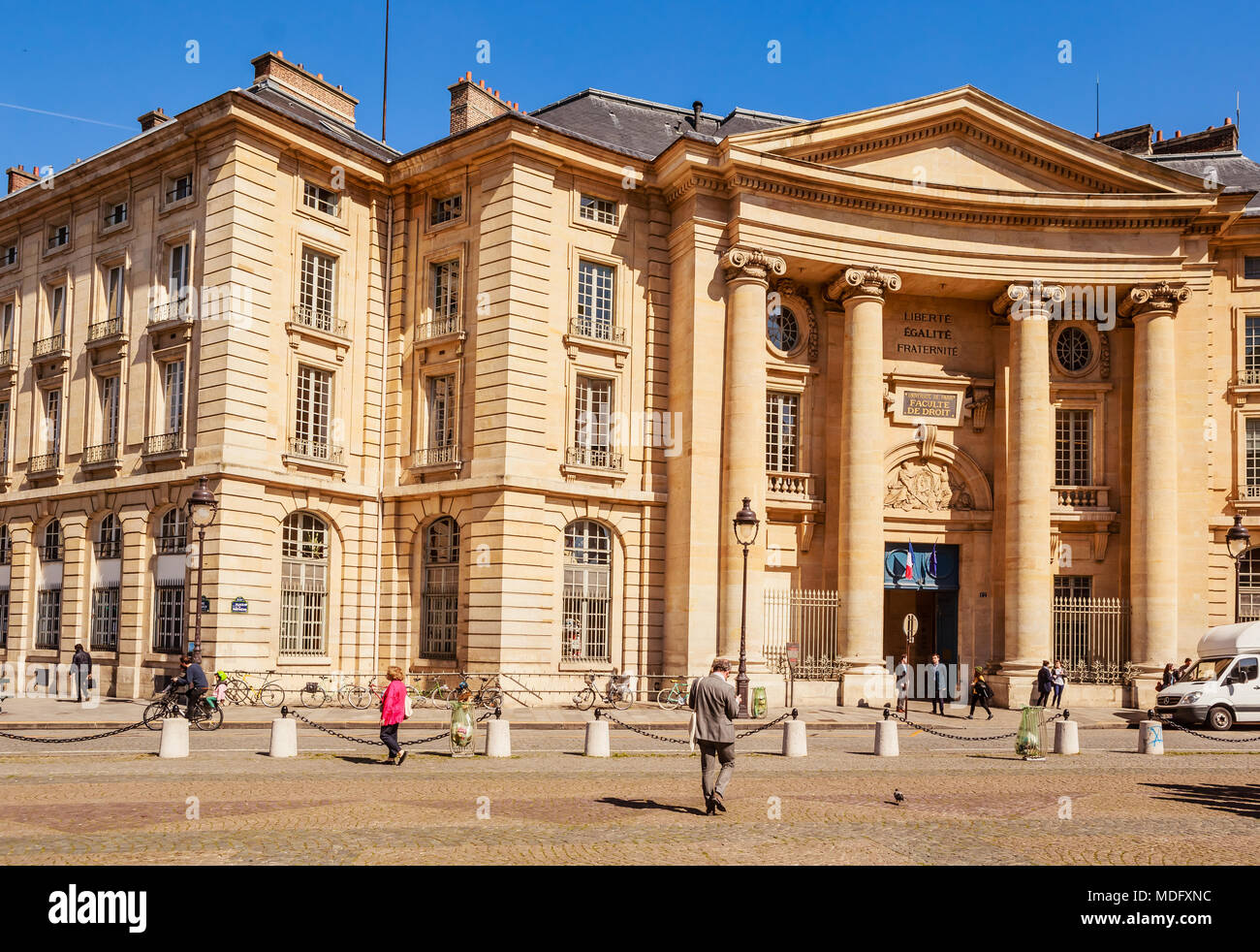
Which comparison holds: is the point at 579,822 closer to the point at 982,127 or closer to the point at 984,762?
the point at 984,762

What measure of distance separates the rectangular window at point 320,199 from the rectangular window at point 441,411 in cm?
558

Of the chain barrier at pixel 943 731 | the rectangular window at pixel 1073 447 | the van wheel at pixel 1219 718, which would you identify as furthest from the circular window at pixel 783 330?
the van wheel at pixel 1219 718

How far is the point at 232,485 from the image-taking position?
30.6 m

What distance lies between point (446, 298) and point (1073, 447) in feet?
66.6

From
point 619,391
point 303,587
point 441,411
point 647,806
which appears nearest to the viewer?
point 647,806

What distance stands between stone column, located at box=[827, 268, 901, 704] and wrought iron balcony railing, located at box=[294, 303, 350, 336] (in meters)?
14.5

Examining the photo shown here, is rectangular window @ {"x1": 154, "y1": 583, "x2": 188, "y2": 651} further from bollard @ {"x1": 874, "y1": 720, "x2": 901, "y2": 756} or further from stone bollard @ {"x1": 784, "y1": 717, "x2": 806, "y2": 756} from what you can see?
bollard @ {"x1": 874, "y1": 720, "x2": 901, "y2": 756}

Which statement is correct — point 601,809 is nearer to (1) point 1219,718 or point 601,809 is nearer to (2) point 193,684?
(2) point 193,684

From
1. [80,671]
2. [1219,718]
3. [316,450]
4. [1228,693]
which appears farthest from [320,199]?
[1219,718]

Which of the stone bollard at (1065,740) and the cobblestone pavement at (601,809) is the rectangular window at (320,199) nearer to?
the cobblestone pavement at (601,809)

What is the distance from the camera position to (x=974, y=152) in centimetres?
3700

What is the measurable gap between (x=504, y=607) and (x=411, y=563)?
4.50 metres

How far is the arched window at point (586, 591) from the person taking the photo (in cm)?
3319
